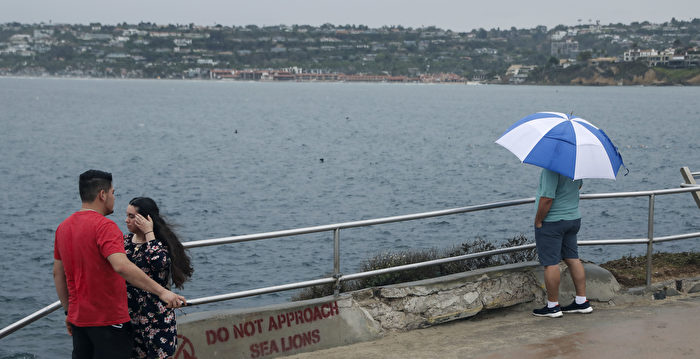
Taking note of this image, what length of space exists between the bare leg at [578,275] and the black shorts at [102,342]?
12.8 ft

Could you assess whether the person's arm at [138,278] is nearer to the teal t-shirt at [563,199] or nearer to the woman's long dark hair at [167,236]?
the woman's long dark hair at [167,236]

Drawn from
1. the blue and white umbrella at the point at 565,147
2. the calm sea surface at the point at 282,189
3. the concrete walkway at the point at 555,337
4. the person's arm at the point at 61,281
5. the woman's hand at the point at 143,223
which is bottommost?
the calm sea surface at the point at 282,189

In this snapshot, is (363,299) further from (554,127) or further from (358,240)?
(358,240)

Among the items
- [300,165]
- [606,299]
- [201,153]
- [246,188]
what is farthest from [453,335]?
[201,153]

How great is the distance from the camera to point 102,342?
441 centimetres

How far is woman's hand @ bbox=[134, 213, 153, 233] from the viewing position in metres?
4.59

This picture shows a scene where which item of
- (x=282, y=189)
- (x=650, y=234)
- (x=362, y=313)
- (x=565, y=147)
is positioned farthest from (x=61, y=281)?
(x=282, y=189)

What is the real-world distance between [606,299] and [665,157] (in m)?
47.6

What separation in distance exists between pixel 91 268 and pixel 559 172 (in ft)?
11.9

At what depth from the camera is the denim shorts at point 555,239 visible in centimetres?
648

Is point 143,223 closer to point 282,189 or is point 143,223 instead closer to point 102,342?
point 102,342

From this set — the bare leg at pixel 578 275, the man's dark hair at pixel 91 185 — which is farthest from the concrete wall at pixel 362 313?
the man's dark hair at pixel 91 185

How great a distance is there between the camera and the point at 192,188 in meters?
36.2

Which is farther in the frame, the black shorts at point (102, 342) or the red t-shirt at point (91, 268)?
the black shorts at point (102, 342)
